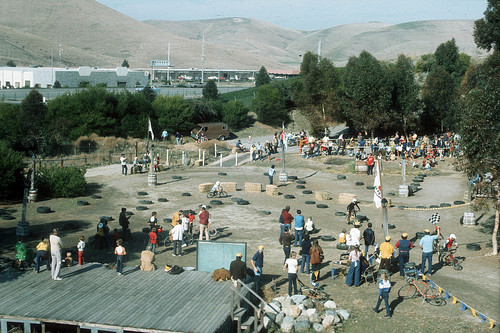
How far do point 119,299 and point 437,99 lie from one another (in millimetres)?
49461

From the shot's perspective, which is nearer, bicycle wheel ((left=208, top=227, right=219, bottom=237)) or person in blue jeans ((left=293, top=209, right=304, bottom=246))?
person in blue jeans ((left=293, top=209, right=304, bottom=246))

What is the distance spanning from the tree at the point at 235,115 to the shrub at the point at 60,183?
3825 cm

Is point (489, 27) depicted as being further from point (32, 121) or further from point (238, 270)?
point (238, 270)

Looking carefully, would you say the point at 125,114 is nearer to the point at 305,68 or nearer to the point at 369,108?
the point at 305,68

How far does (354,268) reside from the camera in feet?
61.3

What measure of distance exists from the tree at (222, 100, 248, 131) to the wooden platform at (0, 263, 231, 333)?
52.7 m

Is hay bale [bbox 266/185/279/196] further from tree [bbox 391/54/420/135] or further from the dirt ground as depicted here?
tree [bbox 391/54/420/135]

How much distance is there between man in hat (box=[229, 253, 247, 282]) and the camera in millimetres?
17031

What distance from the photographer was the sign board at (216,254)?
18.5 meters

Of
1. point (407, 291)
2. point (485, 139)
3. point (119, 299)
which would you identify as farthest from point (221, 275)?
point (485, 139)

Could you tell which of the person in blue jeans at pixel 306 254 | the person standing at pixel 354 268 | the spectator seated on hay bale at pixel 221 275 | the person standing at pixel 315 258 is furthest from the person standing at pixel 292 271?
the person standing at pixel 354 268

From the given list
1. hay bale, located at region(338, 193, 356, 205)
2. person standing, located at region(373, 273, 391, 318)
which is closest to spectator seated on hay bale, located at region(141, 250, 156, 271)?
person standing, located at region(373, 273, 391, 318)

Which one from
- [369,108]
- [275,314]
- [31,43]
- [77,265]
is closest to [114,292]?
[77,265]

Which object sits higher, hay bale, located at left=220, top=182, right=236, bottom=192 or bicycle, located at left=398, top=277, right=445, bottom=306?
hay bale, located at left=220, top=182, right=236, bottom=192
